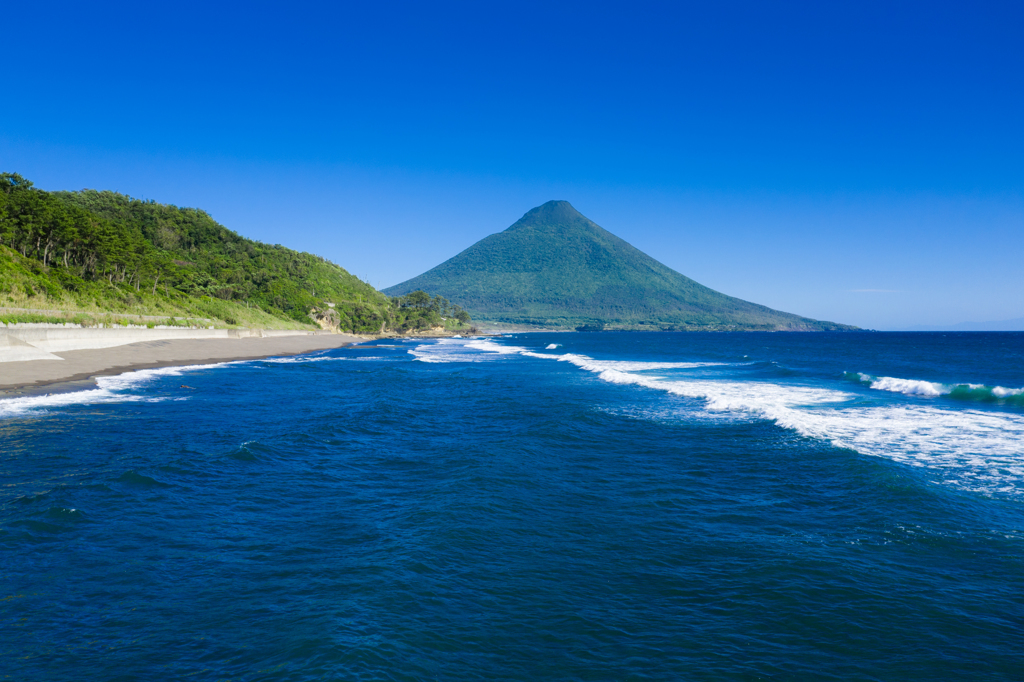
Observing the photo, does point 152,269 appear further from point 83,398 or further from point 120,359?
point 83,398

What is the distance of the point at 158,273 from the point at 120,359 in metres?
42.3

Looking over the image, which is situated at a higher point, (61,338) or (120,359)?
(61,338)

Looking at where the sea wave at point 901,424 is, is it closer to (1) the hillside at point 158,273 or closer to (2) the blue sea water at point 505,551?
(2) the blue sea water at point 505,551

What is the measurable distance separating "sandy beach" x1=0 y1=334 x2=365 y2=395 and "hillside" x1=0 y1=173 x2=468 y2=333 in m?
3.96

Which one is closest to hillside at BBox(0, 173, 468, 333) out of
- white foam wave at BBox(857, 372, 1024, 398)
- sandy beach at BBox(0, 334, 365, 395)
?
sandy beach at BBox(0, 334, 365, 395)

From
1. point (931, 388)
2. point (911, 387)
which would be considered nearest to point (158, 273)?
point (911, 387)

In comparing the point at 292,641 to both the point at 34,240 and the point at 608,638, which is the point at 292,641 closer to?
the point at 608,638

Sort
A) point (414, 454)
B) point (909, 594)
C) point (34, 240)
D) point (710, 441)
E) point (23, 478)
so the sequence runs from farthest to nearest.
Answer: point (34, 240), point (710, 441), point (414, 454), point (23, 478), point (909, 594)

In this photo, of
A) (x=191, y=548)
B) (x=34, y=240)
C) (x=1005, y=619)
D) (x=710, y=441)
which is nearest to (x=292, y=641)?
(x=191, y=548)

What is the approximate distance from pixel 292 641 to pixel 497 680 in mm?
2375

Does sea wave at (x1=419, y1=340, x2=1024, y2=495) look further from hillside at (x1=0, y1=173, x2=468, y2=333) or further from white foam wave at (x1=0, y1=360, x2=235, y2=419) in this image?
hillside at (x1=0, y1=173, x2=468, y2=333)

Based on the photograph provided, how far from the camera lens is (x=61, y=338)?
33.6m

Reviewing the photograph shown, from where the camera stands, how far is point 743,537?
903 cm

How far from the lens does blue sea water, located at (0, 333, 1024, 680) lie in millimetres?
5824
